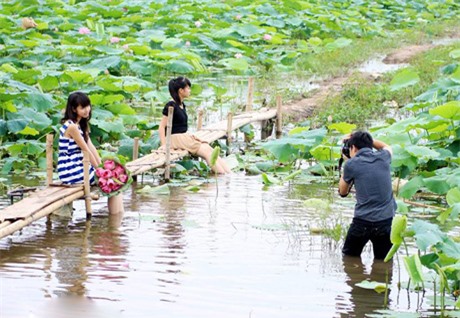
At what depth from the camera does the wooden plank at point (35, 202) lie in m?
6.95

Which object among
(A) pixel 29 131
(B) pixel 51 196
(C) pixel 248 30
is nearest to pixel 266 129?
(A) pixel 29 131

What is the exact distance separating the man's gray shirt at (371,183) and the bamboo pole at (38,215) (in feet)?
6.78

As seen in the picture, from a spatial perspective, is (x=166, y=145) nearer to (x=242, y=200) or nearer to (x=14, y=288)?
(x=242, y=200)

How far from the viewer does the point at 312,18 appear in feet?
69.8

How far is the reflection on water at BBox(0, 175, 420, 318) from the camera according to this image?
588 centimetres

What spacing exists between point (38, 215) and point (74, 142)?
1.02 metres

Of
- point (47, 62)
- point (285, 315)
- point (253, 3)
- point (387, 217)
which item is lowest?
point (285, 315)

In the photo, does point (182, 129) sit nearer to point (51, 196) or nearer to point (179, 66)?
point (51, 196)

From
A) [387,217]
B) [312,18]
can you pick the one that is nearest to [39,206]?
[387,217]

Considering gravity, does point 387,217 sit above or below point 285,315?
above

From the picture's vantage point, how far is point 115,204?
828 cm

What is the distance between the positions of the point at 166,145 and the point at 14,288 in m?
3.73

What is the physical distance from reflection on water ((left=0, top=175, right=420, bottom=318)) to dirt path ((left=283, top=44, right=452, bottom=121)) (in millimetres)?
4762

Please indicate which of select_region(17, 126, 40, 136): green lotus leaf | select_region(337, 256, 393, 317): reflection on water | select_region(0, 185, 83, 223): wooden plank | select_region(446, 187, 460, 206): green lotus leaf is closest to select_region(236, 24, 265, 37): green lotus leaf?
select_region(17, 126, 40, 136): green lotus leaf
